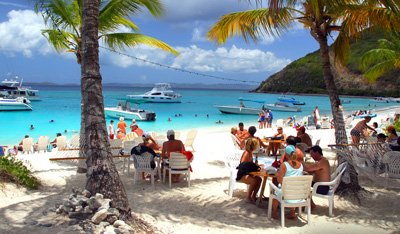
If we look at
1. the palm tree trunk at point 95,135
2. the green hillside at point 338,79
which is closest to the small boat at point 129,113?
the palm tree trunk at point 95,135

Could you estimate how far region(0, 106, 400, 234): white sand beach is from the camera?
4.13 m

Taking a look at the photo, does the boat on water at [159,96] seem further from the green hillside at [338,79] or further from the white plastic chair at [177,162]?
the white plastic chair at [177,162]

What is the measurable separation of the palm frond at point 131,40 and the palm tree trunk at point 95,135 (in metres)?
3.76

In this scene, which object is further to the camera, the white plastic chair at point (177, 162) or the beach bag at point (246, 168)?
the white plastic chair at point (177, 162)

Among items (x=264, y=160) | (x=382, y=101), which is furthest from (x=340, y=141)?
A: (x=382, y=101)

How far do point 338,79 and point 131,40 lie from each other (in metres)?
108

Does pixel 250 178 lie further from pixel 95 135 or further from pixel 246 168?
pixel 95 135

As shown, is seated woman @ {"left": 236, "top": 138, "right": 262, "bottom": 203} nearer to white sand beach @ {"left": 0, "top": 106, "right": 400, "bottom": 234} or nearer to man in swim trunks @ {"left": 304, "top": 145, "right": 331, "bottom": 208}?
white sand beach @ {"left": 0, "top": 106, "right": 400, "bottom": 234}

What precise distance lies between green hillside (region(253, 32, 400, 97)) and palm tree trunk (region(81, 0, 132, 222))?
244 ft

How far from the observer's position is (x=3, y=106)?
40.5 meters

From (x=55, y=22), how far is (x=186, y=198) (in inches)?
223

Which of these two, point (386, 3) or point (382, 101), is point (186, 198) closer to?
point (386, 3)

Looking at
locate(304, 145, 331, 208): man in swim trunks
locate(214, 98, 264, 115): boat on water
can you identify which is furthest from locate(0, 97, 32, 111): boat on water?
locate(304, 145, 331, 208): man in swim trunks

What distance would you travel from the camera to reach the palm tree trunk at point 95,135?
418 cm
